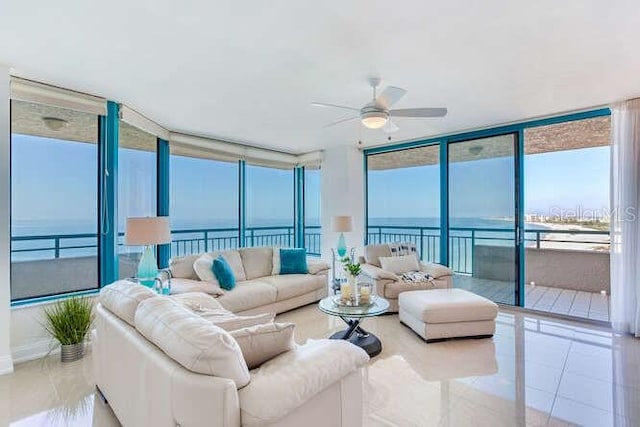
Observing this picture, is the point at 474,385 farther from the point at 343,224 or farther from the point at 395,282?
the point at 343,224

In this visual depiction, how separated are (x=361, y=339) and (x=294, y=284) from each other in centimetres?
141

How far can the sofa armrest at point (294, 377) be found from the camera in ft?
3.99

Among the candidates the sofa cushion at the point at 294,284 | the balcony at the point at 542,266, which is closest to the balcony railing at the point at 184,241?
the sofa cushion at the point at 294,284

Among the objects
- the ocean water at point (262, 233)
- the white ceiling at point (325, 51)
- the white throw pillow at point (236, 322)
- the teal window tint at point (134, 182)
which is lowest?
the white throw pillow at point (236, 322)

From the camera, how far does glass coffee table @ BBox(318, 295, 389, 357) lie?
2922 mm

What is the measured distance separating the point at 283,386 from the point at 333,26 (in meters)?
2.12

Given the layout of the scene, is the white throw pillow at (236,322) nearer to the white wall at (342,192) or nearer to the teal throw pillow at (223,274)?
the teal throw pillow at (223,274)

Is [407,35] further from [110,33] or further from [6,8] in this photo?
[6,8]

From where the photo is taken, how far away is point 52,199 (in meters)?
3.45

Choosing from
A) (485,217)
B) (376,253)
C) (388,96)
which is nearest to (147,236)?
(388,96)

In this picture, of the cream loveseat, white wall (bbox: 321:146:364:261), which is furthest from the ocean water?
the cream loveseat

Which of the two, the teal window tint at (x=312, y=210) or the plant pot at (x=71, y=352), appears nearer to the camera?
the plant pot at (x=71, y=352)

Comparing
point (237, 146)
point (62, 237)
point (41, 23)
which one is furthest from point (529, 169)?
point (62, 237)

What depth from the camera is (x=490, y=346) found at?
10.5 feet
